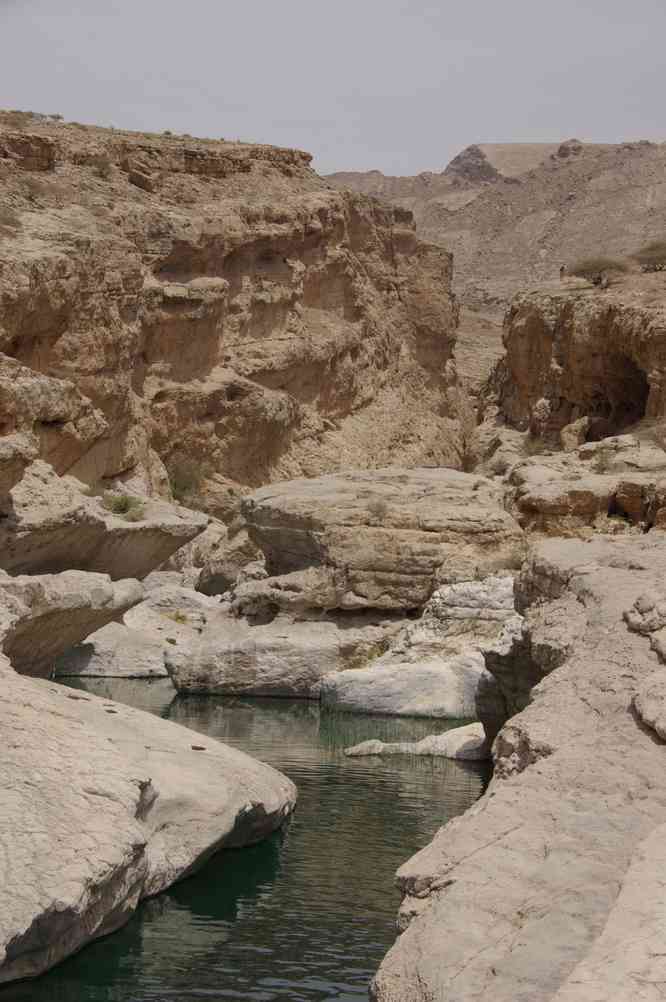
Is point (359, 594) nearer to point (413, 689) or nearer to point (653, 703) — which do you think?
point (413, 689)

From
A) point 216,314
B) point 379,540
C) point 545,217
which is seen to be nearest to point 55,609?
point 379,540

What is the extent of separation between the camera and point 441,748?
654 inches

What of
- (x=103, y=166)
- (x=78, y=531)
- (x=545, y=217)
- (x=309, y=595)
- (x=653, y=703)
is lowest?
(x=309, y=595)

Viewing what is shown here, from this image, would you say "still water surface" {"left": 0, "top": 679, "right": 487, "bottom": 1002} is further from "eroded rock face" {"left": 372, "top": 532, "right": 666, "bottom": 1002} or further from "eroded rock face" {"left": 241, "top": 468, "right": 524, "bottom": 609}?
"eroded rock face" {"left": 241, "top": 468, "right": 524, "bottom": 609}

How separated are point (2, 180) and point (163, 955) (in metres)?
27.6

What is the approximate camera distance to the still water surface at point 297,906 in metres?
8.56

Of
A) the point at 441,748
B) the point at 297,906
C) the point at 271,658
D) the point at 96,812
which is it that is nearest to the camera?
the point at 96,812

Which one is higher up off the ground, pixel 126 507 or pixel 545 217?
pixel 545 217

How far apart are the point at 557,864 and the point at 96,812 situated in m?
3.26

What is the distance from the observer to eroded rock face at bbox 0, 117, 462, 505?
1228 inches

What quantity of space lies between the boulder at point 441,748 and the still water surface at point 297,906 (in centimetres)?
26

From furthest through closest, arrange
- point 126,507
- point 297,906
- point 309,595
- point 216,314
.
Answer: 1. point 216,314
2. point 126,507
3. point 309,595
4. point 297,906

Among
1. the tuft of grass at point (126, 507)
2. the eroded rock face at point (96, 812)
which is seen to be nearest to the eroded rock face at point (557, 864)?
the eroded rock face at point (96, 812)

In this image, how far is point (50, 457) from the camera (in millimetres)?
27766
